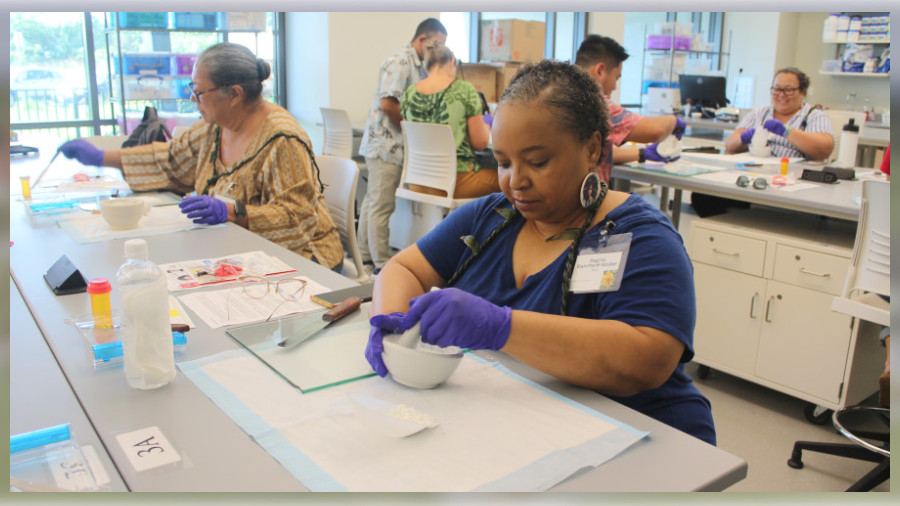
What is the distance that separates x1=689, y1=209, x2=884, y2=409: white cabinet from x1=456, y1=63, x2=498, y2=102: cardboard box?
3075 mm

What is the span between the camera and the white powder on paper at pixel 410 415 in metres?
0.89

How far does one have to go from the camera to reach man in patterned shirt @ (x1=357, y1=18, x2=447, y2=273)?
387 cm

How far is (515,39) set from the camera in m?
5.73

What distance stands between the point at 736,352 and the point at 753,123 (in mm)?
2063

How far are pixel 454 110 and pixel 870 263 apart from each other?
2122mm

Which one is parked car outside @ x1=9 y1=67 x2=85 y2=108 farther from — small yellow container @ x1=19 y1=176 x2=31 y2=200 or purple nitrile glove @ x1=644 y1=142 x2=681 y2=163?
purple nitrile glove @ x1=644 y1=142 x2=681 y2=163

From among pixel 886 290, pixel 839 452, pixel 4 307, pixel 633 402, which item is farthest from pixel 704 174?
pixel 4 307

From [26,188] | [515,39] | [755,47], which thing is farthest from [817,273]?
[755,47]

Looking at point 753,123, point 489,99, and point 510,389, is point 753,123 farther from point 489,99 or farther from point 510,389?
point 510,389

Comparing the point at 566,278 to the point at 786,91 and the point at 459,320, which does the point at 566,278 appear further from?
the point at 786,91

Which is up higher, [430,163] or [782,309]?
[430,163]

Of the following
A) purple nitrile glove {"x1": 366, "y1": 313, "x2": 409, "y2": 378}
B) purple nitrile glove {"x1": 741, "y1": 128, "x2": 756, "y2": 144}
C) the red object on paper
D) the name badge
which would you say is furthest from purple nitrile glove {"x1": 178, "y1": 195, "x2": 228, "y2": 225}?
purple nitrile glove {"x1": 741, "y1": 128, "x2": 756, "y2": 144}

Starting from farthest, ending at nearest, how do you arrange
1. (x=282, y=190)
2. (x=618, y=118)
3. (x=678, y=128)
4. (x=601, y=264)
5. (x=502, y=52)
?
(x=502, y=52)
(x=678, y=128)
(x=618, y=118)
(x=282, y=190)
(x=601, y=264)

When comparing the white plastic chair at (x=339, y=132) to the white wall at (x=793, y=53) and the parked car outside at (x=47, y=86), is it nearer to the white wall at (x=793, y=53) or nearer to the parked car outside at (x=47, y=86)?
the parked car outside at (x=47, y=86)
